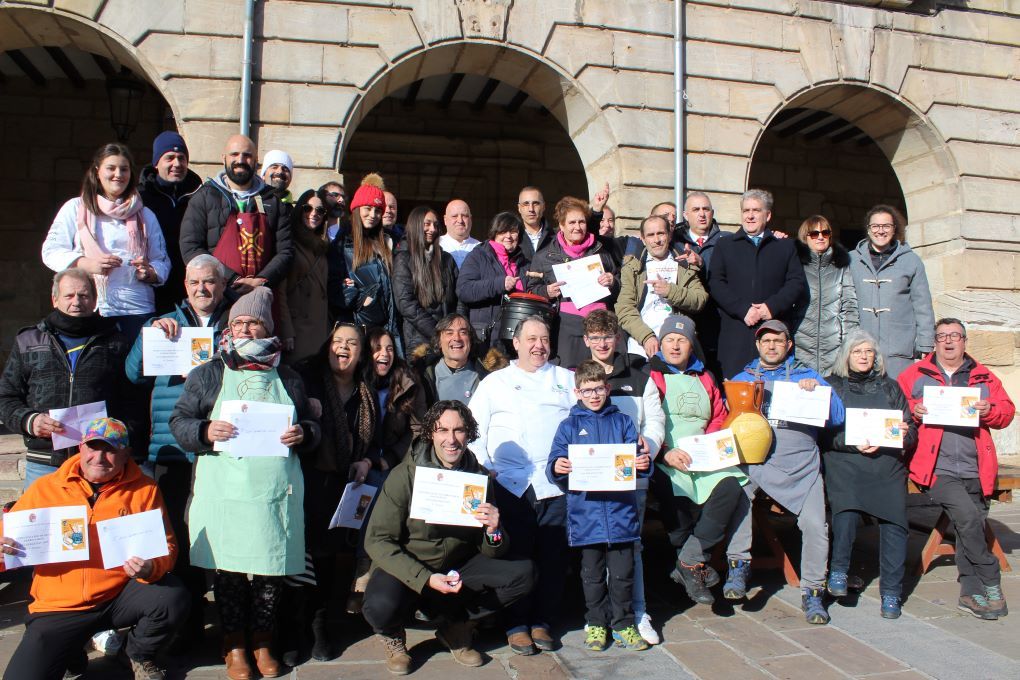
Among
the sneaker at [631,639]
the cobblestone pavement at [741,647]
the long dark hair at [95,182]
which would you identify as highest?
the long dark hair at [95,182]

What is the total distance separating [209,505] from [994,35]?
31.6 ft

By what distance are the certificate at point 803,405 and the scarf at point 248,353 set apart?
281 centimetres

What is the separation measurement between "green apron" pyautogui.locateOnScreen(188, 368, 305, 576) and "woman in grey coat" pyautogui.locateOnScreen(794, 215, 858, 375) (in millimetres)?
3821

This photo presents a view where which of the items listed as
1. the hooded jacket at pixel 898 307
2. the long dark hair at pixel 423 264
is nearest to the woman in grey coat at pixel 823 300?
the hooded jacket at pixel 898 307

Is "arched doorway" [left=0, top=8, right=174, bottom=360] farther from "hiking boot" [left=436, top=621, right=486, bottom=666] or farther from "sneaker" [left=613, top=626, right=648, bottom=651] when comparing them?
"sneaker" [left=613, top=626, right=648, bottom=651]

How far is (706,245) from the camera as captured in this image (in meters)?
5.95

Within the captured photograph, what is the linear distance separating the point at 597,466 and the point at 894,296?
10.2ft

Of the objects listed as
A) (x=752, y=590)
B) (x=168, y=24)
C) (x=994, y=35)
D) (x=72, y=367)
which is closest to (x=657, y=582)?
(x=752, y=590)

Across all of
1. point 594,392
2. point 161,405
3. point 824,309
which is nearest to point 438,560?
point 594,392

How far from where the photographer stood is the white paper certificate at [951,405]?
4.71 m

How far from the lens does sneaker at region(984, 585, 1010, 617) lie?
4.40m

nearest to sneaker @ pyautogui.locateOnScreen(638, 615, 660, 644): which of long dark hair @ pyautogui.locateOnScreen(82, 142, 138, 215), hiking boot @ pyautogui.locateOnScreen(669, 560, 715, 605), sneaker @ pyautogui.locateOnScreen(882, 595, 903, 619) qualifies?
hiking boot @ pyautogui.locateOnScreen(669, 560, 715, 605)

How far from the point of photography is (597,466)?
388cm

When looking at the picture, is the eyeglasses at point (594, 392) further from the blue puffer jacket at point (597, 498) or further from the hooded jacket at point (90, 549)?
the hooded jacket at point (90, 549)
